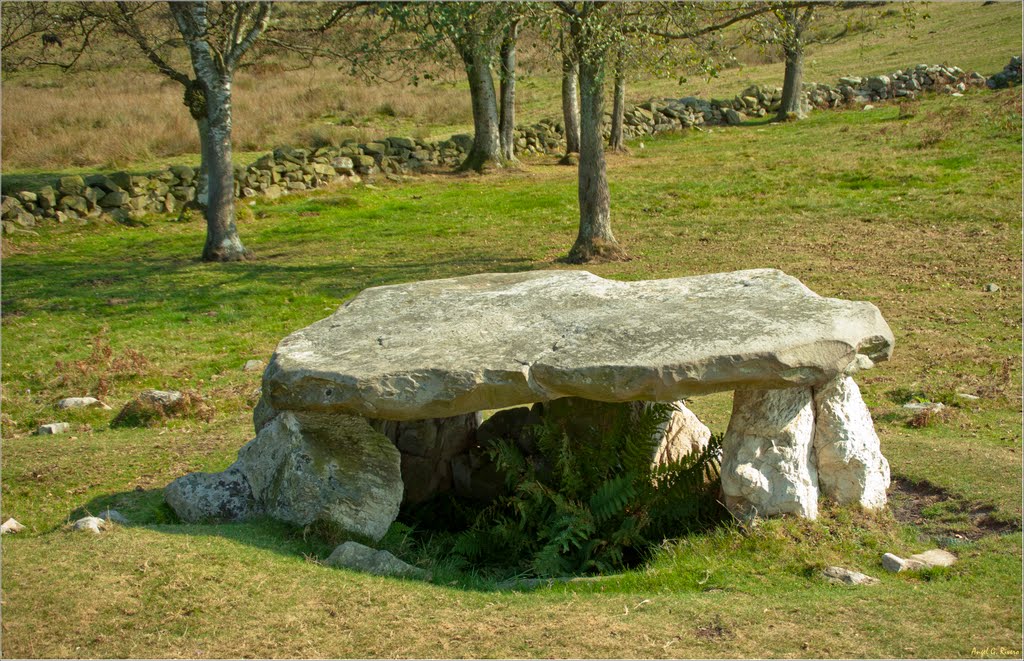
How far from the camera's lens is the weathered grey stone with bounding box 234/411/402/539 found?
832 centimetres

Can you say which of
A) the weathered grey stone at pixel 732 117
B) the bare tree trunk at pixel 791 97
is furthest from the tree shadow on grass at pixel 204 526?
the weathered grey stone at pixel 732 117

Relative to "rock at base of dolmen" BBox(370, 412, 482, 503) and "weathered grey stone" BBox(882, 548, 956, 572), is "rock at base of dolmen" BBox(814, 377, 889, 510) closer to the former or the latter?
"weathered grey stone" BBox(882, 548, 956, 572)

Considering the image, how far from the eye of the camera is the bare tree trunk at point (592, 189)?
18.4 metres

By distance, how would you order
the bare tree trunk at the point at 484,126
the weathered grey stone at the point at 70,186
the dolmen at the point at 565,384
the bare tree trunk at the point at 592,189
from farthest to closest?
the bare tree trunk at the point at 484,126
the weathered grey stone at the point at 70,186
the bare tree trunk at the point at 592,189
the dolmen at the point at 565,384

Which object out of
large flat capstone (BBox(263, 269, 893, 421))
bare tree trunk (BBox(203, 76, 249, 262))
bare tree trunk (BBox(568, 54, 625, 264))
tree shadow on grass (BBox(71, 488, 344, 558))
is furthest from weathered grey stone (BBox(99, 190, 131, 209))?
large flat capstone (BBox(263, 269, 893, 421))

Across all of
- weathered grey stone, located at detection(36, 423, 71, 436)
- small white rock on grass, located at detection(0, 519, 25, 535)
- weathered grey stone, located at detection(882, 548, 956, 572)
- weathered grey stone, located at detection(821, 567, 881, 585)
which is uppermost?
weathered grey stone, located at detection(882, 548, 956, 572)

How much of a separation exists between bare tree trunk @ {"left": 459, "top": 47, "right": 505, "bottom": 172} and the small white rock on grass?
21.5 m

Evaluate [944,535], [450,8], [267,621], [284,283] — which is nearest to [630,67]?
[450,8]

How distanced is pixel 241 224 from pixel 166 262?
3608 millimetres

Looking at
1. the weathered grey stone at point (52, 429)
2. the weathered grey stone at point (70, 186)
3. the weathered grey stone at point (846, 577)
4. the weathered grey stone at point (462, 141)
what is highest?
the weathered grey stone at point (462, 141)

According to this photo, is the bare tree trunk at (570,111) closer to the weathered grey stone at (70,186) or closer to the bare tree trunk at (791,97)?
the bare tree trunk at (791,97)

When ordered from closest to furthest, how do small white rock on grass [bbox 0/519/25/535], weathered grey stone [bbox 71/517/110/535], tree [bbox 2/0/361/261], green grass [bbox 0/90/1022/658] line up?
green grass [bbox 0/90/1022/658]
weathered grey stone [bbox 71/517/110/535]
small white rock on grass [bbox 0/519/25/535]
tree [bbox 2/0/361/261]

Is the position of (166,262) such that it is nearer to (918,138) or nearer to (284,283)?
(284,283)

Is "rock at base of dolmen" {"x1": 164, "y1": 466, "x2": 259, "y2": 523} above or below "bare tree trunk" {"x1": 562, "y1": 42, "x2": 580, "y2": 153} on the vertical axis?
below
